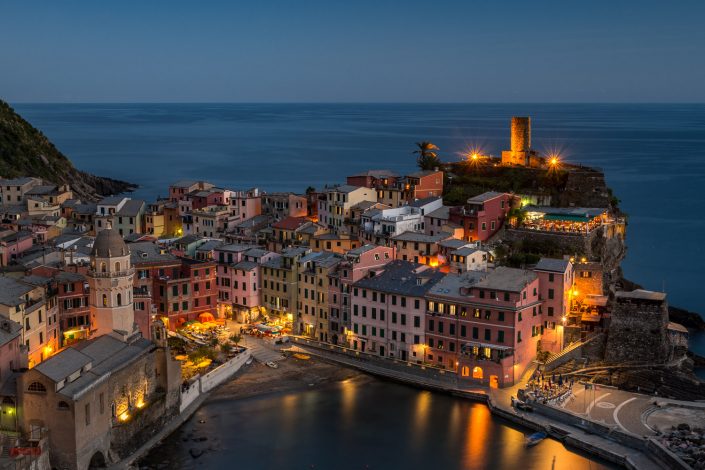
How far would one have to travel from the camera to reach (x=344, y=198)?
65812 mm

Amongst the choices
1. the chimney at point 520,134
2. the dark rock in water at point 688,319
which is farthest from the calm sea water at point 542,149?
the chimney at point 520,134

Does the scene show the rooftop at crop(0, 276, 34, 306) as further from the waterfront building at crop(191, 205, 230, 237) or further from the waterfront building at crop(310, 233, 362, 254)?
the waterfront building at crop(191, 205, 230, 237)

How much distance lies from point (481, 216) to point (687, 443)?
26053mm

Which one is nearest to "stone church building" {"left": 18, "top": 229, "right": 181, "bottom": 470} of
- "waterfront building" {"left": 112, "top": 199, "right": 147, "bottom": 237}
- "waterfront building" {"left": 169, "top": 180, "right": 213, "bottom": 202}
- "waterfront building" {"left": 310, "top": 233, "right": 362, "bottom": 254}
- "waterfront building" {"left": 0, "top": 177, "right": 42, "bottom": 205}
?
"waterfront building" {"left": 310, "top": 233, "right": 362, "bottom": 254}

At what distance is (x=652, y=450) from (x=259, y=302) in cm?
2737

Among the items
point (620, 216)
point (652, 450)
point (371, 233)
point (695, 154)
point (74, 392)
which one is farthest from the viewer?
point (695, 154)

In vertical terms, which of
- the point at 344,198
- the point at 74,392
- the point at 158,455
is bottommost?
the point at 158,455

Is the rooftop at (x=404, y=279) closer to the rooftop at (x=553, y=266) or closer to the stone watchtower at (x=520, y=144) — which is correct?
the rooftop at (x=553, y=266)

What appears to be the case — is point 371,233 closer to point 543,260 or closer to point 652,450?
point 543,260

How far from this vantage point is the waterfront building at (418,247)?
55.0 meters

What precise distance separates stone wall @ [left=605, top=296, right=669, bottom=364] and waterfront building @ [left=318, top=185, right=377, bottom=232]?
23.1 m

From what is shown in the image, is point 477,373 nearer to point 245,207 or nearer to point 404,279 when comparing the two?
point 404,279

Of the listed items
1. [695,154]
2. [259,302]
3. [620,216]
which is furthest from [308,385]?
[695,154]

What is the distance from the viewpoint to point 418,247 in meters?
55.6
